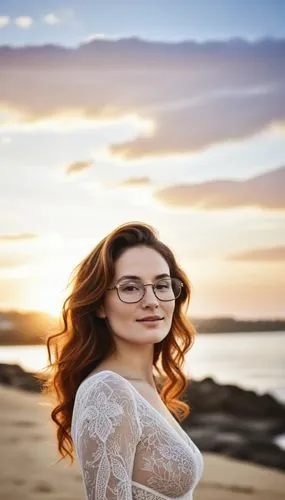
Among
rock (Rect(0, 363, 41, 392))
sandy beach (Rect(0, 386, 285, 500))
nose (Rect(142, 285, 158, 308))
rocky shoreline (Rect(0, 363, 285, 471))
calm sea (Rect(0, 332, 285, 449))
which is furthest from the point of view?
rock (Rect(0, 363, 41, 392))

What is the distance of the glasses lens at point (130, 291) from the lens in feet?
5.43

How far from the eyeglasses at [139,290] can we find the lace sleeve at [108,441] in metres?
0.21

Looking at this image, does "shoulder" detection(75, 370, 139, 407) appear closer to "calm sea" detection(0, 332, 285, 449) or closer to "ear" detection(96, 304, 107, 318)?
"ear" detection(96, 304, 107, 318)

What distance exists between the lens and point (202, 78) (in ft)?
20.1

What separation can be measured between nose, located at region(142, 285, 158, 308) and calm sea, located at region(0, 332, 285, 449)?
5.05 m

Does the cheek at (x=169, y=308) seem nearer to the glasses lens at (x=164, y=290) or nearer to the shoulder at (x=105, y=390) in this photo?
the glasses lens at (x=164, y=290)

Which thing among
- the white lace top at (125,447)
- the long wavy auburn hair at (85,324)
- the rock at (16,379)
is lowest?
the rock at (16,379)

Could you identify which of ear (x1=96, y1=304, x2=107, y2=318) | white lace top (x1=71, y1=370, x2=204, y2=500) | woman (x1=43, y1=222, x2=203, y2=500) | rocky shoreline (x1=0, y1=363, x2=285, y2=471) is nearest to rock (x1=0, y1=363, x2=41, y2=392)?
rocky shoreline (x1=0, y1=363, x2=285, y2=471)

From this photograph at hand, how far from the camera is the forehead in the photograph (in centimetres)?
167

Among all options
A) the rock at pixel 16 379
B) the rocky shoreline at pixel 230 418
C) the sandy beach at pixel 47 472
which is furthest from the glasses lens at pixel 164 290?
the rock at pixel 16 379

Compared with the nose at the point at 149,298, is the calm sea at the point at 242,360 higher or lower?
lower

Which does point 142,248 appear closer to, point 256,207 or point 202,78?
point 202,78

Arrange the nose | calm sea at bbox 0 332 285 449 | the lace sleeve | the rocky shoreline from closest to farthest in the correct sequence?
the lace sleeve → the nose → the rocky shoreline → calm sea at bbox 0 332 285 449

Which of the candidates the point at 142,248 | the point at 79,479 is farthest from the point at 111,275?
the point at 79,479
